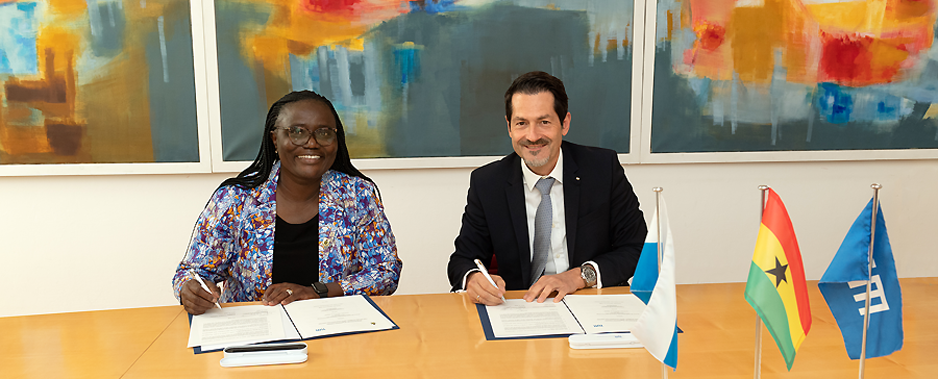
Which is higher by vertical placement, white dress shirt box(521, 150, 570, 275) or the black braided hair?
the black braided hair

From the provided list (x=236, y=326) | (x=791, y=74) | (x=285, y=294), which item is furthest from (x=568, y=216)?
(x=791, y=74)

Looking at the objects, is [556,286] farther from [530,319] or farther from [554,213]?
[554,213]

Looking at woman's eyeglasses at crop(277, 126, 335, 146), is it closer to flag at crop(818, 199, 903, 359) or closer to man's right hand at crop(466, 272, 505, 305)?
man's right hand at crop(466, 272, 505, 305)

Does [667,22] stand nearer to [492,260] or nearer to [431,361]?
[492,260]

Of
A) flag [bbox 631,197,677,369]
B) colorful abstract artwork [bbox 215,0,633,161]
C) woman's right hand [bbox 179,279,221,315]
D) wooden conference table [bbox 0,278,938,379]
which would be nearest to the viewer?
flag [bbox 631,197,677,369]

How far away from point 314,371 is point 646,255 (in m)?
0.72

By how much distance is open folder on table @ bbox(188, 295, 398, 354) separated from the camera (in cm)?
137

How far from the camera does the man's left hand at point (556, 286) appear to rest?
164 cm

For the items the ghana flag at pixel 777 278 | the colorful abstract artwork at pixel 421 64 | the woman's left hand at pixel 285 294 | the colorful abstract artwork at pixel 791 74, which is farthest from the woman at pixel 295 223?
the colorful abstract artwork at pixel 791 74

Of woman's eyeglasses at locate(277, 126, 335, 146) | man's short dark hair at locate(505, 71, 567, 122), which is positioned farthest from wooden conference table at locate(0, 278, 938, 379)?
man's short dark hair at locate(505, 71, 567, 122)

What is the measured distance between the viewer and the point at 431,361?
50.1 inches

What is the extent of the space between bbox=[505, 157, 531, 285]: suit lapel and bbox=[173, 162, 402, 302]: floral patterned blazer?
Result: 1.43ft

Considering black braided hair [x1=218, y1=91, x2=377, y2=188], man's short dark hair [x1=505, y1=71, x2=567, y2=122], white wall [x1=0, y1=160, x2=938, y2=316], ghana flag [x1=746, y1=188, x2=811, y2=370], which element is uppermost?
man's short dark hair [x1=505, y1=71, x2=567, y2=122]

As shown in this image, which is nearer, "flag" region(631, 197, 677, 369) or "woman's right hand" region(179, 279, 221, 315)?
"flag" region(631, 197, 677, 369)
